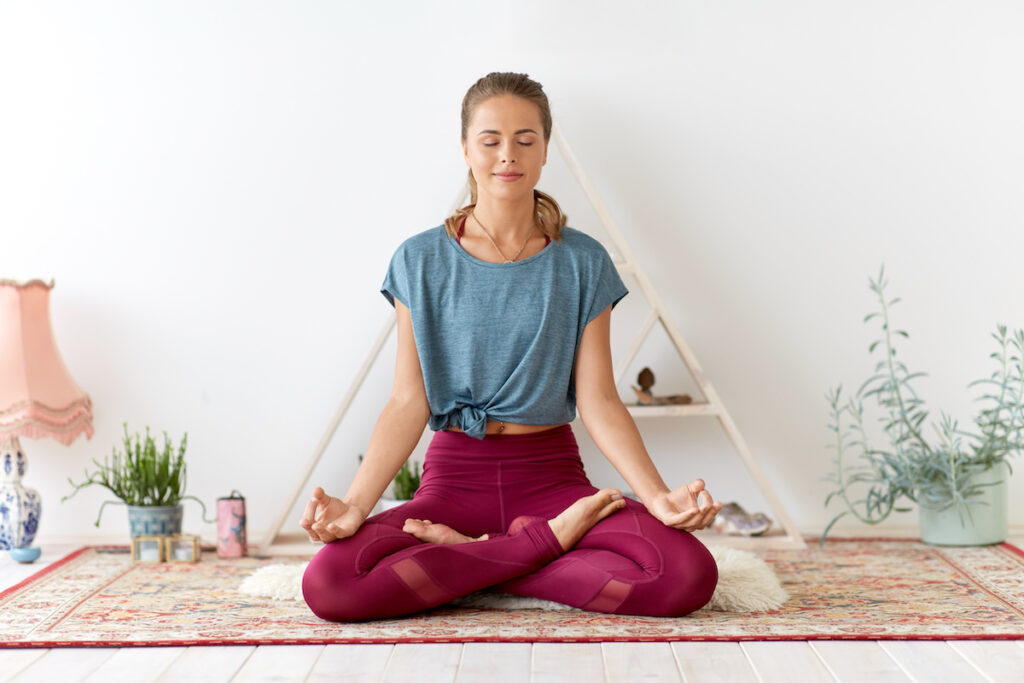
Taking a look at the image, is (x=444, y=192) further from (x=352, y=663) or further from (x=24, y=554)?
(x=352, y=663)

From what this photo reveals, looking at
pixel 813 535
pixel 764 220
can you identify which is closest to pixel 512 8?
pixel 764 220

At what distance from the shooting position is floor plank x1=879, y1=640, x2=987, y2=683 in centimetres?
150

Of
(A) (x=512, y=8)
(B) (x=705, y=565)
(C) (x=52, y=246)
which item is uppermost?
(A) (x=512, y=8)

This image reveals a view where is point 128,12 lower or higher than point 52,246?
higher

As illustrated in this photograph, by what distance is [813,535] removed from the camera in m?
2.86

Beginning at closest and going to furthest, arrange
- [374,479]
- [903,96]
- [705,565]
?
[705,565] → [374,479] → [903,96]

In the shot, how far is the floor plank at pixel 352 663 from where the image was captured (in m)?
1.52

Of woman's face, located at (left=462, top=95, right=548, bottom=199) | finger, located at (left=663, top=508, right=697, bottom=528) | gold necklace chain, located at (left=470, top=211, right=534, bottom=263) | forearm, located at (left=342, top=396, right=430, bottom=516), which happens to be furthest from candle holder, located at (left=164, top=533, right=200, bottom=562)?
finger, located at (left=663, top=508, right=697, bottom=528)

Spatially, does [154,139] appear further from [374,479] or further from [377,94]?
[374,479]

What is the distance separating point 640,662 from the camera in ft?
5.16

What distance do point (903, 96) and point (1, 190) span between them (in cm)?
237

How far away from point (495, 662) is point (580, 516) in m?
0.37

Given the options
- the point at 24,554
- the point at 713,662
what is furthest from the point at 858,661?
the point at 24,554

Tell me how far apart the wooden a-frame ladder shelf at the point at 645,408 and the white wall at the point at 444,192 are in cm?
22
